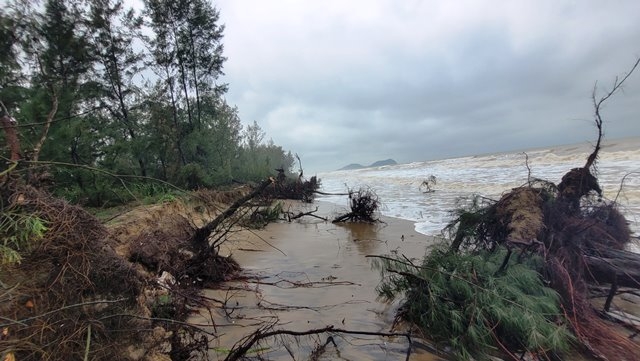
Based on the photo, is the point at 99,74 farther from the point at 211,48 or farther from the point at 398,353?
the point at 398,353

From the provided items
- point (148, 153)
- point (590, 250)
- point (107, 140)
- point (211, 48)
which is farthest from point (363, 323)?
point (211, 48)

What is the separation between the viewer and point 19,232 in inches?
110

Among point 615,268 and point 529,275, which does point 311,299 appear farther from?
point 615,268

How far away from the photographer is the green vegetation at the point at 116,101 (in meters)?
8.66

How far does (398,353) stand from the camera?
341 cm

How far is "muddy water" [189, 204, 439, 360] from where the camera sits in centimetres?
347

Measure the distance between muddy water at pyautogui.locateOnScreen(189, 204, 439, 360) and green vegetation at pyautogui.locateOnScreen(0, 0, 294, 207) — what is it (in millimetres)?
2427

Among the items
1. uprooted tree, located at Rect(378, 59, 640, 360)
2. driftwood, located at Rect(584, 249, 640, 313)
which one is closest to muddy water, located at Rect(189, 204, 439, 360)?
uprooted tree, located at Rect(378, 59, 640, 360)

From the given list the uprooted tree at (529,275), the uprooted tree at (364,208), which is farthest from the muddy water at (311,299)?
the uprooted tree at (364,208)

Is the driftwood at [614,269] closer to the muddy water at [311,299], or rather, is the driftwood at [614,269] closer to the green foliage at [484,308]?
the green foliage at [484,308]

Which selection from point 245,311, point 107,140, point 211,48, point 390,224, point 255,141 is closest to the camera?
point 245,311

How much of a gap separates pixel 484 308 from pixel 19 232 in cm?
394

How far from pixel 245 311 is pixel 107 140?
10756mm

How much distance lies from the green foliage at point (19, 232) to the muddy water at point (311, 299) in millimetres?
1587
